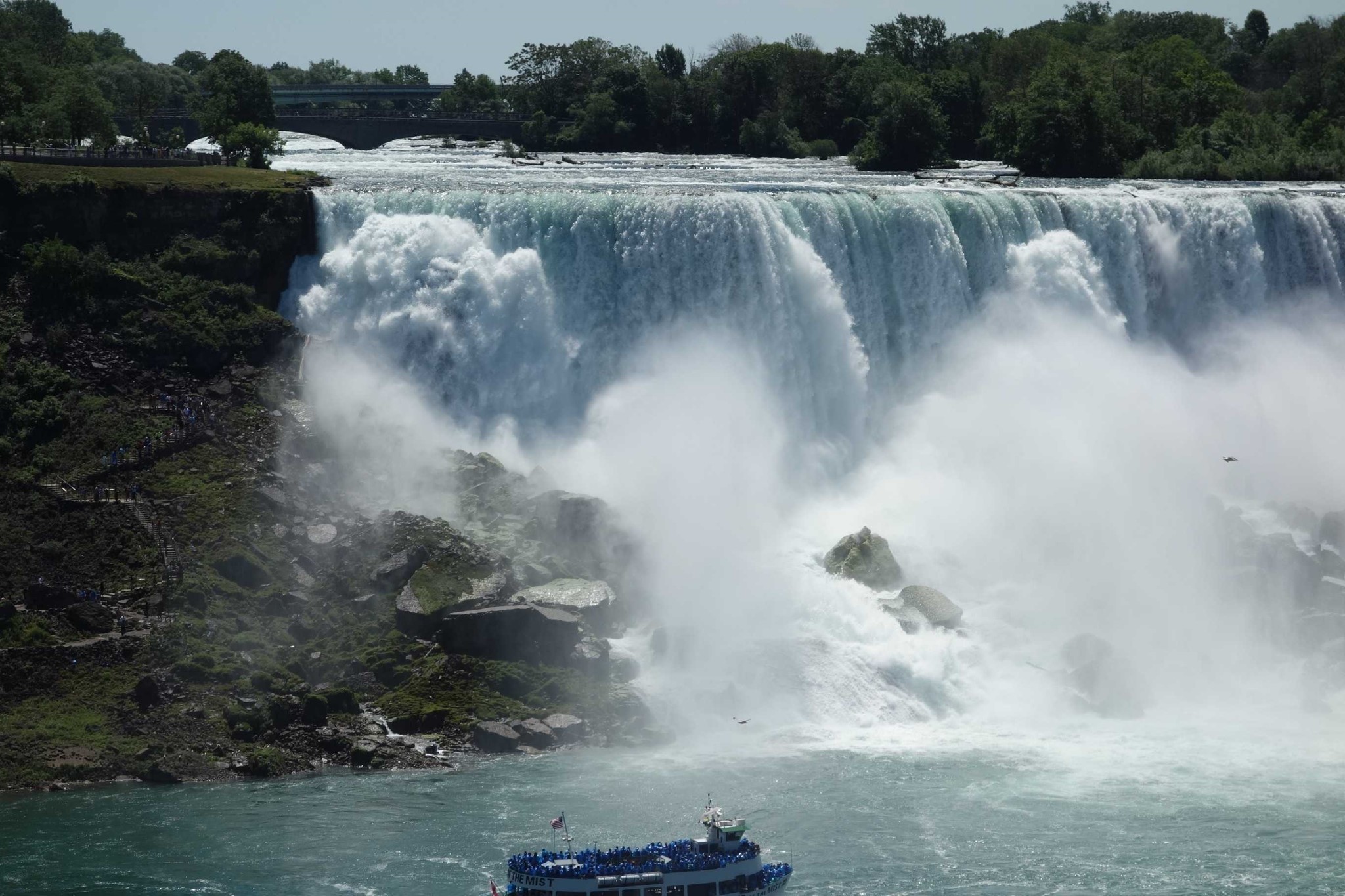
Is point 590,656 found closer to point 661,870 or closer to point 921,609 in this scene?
point 921,609

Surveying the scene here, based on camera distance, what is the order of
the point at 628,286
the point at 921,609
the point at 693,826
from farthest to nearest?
the point at 628,286 < the point at 921,609 < the point at 693,826

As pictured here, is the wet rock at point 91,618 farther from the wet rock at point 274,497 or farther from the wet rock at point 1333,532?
the wet rock at point 1333,532

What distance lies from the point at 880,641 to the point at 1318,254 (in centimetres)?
2645

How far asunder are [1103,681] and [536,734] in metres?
12.3

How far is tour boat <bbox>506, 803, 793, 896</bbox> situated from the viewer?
25.8 m

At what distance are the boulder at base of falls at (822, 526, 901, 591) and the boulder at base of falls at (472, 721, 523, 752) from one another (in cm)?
1024

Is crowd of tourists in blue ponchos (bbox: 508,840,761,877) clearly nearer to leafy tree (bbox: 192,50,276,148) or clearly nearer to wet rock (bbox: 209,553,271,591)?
wet rock (bbox: 209,553,271,591)

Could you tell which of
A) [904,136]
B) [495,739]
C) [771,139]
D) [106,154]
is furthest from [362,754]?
[771,139]

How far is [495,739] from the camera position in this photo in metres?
34.5

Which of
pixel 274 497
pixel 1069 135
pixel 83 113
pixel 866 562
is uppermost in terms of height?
pixel 1069 135

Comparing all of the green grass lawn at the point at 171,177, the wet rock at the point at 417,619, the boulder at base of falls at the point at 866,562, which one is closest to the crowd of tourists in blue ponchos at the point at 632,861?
the wet rock at the point at 417,619

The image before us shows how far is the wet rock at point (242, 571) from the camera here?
38469 mm

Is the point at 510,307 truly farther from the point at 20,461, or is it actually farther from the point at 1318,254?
the point at 1318,254

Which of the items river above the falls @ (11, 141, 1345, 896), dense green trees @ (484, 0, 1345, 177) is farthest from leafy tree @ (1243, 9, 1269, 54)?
river above the falls @ (11, 141, 1345, 896)
